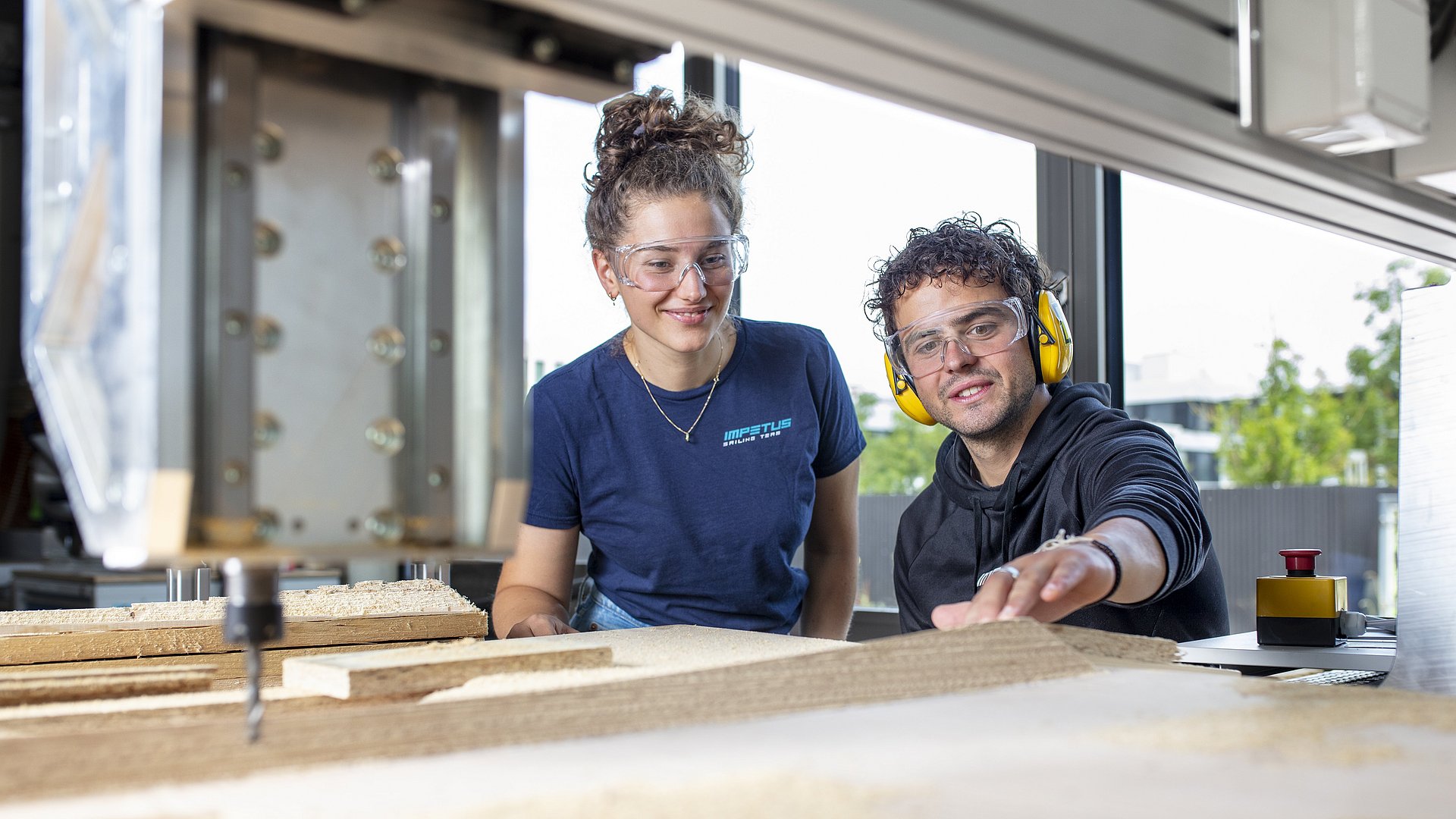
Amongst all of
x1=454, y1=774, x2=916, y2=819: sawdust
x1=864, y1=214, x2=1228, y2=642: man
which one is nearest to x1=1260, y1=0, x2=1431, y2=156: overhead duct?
x1=454, y1=774, x2=916, y2=819: sawdust

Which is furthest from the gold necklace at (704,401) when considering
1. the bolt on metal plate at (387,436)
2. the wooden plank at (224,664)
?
the bolt on metal plate at (387,436)

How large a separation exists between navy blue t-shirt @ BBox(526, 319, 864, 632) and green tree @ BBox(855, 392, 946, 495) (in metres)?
1.55

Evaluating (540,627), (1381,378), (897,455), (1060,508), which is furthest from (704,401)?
(1381,378)

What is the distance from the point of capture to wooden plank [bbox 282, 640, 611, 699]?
1.05 meters

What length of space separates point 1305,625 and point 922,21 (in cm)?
164

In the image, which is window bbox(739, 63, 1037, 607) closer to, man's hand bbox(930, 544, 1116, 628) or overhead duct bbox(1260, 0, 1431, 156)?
man's hand bbox(930, 544, 1116, 628)

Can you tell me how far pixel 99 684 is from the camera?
1070mm

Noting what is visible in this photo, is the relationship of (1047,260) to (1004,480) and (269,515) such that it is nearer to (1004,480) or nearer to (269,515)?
(1004,480)

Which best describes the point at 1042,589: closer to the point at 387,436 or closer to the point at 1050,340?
the point at 387,436

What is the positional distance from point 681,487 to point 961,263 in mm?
660

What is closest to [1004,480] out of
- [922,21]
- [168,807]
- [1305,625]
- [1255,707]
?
[1305,625]

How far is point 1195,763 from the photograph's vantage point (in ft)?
2.46

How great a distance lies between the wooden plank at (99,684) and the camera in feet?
3.43

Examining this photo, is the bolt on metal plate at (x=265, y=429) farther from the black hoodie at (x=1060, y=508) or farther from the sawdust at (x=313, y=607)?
the black hoodie at (x=1060, y=508)
